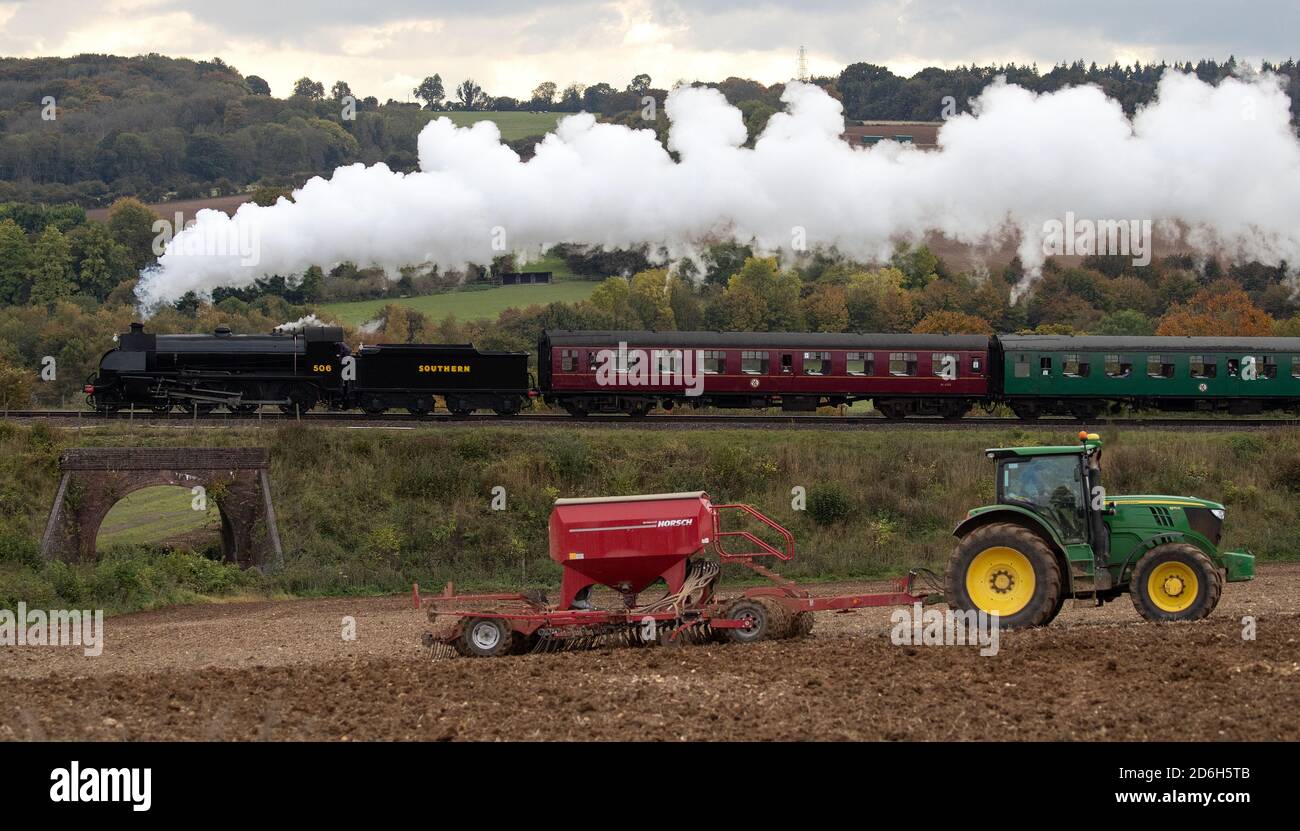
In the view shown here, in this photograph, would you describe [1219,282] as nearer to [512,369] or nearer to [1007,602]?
[512,369]

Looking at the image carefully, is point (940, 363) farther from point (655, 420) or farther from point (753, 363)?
point (655, 420)

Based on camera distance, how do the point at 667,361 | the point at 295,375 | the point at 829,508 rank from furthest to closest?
1. the point at 667,361
2. the point at 295,375
3. the point at 829,508

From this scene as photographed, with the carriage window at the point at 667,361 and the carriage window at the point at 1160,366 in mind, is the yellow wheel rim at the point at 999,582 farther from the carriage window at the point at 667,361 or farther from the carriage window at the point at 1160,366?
the carriage window at the point at 1160,366

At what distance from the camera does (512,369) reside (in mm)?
44969

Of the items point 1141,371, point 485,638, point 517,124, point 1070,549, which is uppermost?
point 517,124

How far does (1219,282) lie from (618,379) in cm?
5974

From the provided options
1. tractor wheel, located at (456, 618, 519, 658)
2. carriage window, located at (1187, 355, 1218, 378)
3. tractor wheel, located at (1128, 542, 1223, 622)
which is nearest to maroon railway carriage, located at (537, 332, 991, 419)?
carriage window, located at (1187, 355, 1218, 378)

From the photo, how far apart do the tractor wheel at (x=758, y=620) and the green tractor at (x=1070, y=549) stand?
2.54m

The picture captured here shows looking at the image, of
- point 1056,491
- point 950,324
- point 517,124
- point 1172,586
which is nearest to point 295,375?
point 1056,491

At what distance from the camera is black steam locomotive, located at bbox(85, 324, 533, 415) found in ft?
145

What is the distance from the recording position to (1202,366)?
46000mm

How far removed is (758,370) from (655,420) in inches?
186

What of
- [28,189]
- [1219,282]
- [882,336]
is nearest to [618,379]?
[882,336]

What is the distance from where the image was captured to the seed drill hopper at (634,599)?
20281mm
